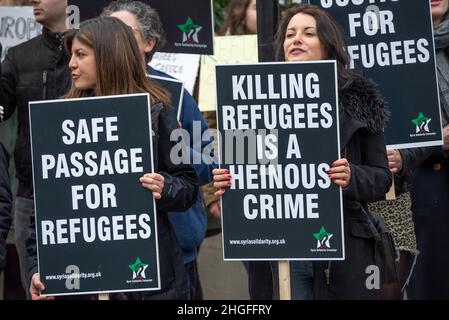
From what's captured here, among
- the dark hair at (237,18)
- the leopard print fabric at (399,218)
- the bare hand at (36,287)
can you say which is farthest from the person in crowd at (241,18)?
the bare hand at (36,287)

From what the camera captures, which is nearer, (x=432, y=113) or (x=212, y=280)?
(x=432, y=113)

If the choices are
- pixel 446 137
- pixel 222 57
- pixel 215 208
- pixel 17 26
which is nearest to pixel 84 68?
pixel 215 208

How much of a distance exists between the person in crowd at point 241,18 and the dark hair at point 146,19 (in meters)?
1.80

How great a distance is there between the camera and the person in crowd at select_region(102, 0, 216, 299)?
7242 millimetres

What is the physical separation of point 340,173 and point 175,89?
1.34m

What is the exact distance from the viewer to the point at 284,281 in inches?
257

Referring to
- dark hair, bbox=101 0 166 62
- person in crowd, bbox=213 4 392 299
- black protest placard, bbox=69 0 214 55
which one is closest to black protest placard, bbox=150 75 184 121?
dark hair, bbox=101 0 166 62

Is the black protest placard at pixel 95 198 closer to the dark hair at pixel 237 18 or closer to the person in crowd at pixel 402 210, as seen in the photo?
the person in crowd at pixel 402 210

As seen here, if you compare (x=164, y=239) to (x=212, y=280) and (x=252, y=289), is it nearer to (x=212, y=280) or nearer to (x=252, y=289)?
(x=252, y=289)

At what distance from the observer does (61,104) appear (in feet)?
21.3

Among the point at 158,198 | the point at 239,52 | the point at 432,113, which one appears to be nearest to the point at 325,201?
the point at 158,198

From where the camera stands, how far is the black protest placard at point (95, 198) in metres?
6.42

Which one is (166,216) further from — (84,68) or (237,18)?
(237,18)
